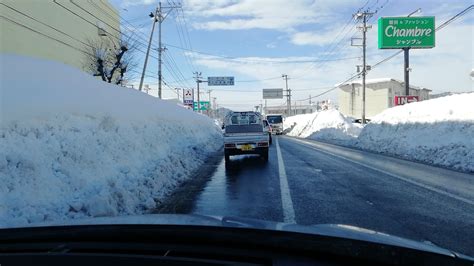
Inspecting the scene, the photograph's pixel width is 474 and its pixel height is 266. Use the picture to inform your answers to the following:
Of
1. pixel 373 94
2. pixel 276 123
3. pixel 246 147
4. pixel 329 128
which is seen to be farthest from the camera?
pixel 373 94

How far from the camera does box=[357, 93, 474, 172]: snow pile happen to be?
1834 cm

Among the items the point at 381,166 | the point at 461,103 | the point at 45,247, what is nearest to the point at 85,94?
the point at 381,166

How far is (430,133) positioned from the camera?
77.2 feet

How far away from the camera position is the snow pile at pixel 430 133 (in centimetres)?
1834

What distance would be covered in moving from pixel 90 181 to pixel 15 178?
1737 mm

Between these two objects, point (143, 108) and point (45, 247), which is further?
point (143, 108)

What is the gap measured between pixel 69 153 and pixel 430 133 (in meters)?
18.6

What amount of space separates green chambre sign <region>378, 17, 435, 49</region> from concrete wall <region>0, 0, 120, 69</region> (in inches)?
1069

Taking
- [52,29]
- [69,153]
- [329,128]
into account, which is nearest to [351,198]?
[69,153]

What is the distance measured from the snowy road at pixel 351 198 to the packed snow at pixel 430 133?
2.85 meters

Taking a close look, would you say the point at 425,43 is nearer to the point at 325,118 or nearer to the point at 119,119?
the point at 325,118

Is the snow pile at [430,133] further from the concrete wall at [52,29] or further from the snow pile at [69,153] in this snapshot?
the concrete wall at [52,29]

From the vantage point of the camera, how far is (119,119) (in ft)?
52.9

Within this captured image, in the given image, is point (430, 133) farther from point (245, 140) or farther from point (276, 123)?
point (276, 123)
